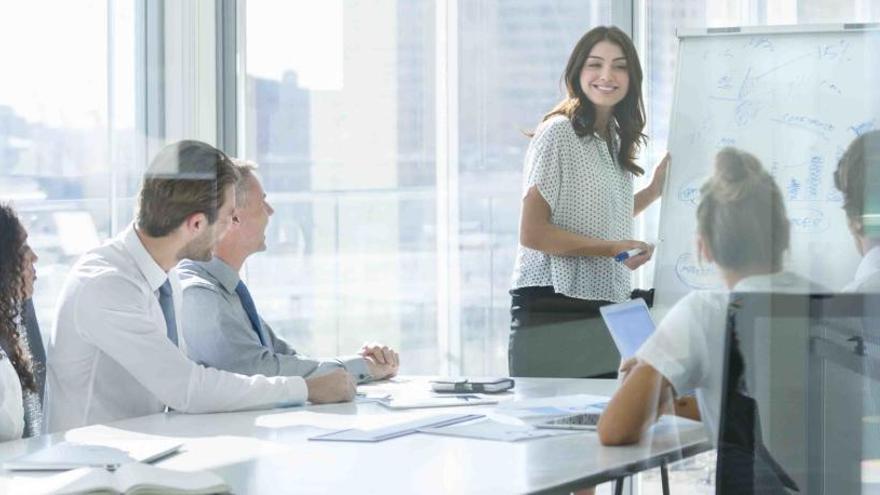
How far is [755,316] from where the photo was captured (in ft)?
8.03

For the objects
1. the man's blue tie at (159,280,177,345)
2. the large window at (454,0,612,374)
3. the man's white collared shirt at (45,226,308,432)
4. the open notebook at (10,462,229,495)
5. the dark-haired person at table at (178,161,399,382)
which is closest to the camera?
the open notebook at (10,462,229,495)

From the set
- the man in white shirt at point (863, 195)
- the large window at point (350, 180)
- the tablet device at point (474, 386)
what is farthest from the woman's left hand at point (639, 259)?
the man in white shirt at point (863, 195)

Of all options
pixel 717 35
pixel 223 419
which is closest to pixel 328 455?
pixel 223 419

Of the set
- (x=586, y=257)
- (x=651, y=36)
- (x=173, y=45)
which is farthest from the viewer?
(x=173, y=45)

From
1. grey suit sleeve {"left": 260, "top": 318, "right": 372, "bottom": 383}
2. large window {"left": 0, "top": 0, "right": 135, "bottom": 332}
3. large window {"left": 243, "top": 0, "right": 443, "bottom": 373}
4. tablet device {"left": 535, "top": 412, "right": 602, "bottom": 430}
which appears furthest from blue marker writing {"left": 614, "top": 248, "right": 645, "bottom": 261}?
large window {"left": 0, "top": 0, "right": 135, "bottom": 332}

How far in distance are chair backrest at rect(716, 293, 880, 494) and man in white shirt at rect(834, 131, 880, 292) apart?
4cm

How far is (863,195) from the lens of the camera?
2.42 m

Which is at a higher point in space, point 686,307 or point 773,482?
point 686,307

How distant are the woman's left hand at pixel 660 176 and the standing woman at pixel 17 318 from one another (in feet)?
4.77

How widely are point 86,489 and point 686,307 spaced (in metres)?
1.22

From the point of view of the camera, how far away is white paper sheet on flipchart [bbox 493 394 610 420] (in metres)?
2.62

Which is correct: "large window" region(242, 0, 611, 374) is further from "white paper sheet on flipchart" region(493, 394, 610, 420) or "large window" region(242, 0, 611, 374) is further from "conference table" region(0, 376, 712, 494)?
"conference table" region(0, 376, 712, 494)

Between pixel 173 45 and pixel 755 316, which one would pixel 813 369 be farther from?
pixel 173 45

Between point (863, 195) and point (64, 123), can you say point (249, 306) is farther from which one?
point (863, 195)
